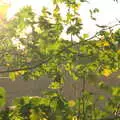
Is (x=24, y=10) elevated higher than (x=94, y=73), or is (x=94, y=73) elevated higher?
(x=24, y=10)

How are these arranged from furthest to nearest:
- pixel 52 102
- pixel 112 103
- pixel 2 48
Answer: pixel 2 48 < pixel 112 103 < pixel 52 102

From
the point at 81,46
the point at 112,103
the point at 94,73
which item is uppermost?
the point at 81,46

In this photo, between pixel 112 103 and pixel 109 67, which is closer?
pixel 112 103

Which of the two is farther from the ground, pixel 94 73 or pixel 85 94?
pixel 94 73

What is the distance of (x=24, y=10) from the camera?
136 inches

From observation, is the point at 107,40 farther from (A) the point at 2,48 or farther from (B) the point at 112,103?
(A) the point at 2,48

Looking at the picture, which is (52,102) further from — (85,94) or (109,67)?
(109,67)

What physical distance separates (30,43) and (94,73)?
88 centimetres

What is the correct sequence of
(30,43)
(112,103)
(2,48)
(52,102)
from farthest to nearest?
(2,48)
(30,43)
(112,103)
(52,102)

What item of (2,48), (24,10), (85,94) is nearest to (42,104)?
(85,94)

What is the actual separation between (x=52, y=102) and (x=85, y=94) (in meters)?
0.93

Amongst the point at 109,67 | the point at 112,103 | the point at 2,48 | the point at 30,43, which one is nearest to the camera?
the point at 112,103

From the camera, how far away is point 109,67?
135 inches

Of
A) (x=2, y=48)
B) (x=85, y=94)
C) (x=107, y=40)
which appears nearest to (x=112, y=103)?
(x=85, y=94)
